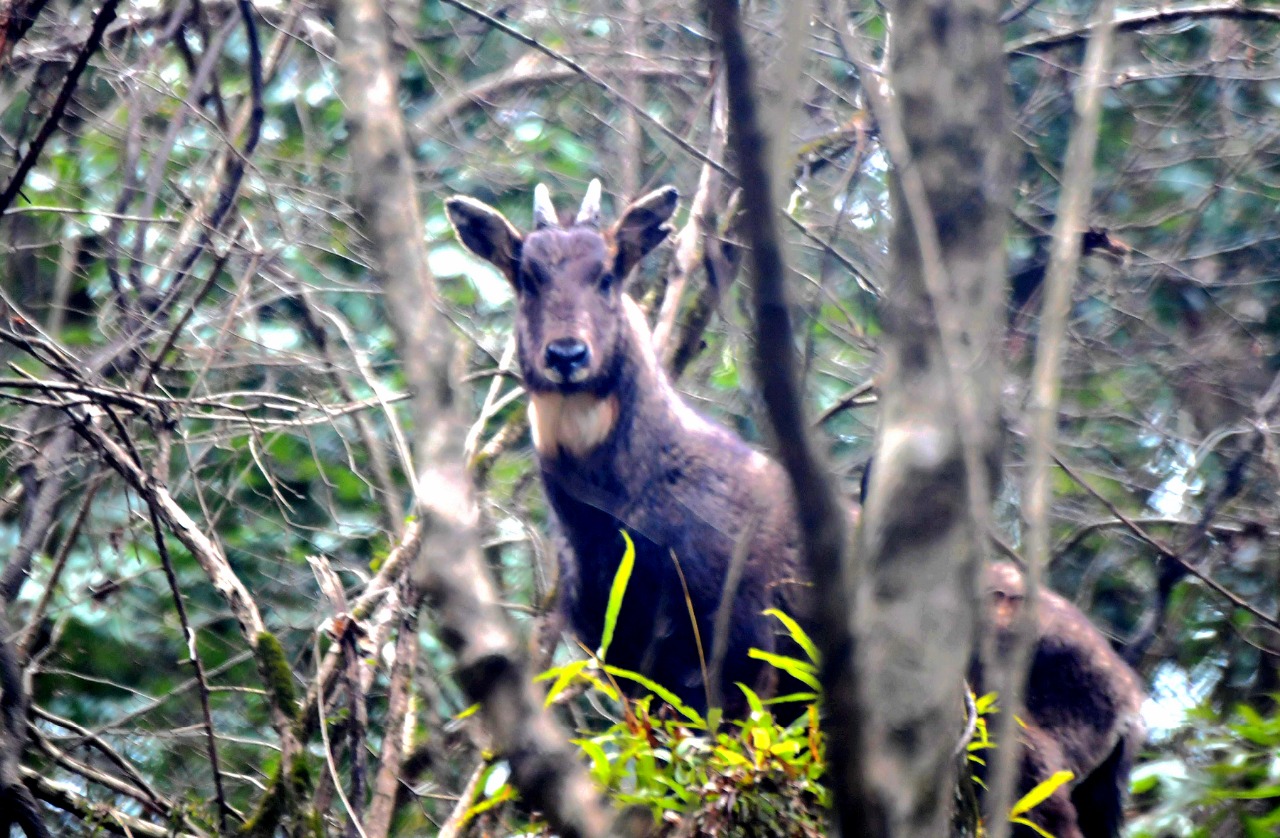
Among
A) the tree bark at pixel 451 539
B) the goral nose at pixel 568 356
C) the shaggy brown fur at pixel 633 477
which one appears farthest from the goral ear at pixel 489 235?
the tree bark at pixel 451 539

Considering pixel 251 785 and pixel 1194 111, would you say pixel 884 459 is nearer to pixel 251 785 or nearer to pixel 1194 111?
pixel 251 785

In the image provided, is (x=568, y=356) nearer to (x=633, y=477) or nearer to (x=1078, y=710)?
(x=633, y=477)

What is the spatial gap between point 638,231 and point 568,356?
2.64 ft

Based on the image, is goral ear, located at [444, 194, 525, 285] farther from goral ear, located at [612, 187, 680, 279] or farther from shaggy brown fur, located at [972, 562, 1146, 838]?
shaggy brown fur, located at [972, 562, 1146, 838]

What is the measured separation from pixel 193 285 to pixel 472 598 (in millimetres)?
5062

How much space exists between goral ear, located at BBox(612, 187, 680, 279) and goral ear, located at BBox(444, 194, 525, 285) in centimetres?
44

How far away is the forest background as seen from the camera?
464 cm

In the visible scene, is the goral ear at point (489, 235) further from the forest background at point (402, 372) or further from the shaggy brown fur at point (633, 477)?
the forest background at point (402, 372)

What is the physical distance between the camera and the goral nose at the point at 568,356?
557 cm

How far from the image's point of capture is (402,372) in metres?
4.48

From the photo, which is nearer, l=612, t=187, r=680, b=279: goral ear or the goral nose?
the goral nose

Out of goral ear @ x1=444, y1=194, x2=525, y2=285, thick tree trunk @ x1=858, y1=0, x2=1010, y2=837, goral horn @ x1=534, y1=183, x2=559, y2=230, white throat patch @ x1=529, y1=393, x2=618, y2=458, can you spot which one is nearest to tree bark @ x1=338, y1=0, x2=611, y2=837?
thick tree trunk @ x1=858, y1=0, x2=1010, y2=837

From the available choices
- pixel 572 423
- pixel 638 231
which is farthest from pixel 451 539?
pixel 638 231

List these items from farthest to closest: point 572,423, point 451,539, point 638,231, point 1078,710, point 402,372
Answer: point 638,231 < point 572,423 < point 1078,710 < point 402,372 < point 451,539
